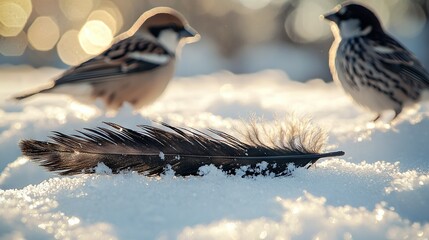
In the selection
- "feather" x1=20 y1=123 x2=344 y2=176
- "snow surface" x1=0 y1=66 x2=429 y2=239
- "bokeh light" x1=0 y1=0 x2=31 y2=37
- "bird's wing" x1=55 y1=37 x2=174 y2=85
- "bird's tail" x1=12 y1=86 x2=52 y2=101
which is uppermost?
"bokeh light" x1=0 y1=0 x2=31 y2=37

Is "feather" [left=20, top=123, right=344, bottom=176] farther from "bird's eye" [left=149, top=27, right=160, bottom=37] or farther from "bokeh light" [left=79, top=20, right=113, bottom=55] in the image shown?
"bokeh light" [left=79, top=20, right=113, bottom=55]

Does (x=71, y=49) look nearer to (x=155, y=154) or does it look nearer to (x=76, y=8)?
(x=76, y=8)

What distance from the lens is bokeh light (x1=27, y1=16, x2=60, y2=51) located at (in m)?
18.2

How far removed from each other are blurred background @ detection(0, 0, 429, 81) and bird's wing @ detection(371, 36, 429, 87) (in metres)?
9.15

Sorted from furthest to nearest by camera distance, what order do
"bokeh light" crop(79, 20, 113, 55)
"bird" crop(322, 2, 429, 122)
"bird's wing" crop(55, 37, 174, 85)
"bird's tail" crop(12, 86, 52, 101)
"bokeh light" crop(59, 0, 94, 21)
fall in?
"bokeh light" crop(59, 0, 94, 21) < "bokeh light" crop(79, 20, 113, 55) < "bird's wing" crop(55, 37, 174, 85) < "bird" crop(322, 2, 429, 122) < "bird's tail" crop(12, 86, 52, 101)

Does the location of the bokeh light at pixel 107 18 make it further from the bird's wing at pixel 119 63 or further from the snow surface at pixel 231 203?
the snow surface at pixel 231 203

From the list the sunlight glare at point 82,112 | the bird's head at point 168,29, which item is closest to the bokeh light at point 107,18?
the bird's head at point 168,29

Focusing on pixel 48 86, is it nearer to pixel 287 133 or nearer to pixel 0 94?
pixel 0 94

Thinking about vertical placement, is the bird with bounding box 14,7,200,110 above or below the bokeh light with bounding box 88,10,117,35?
below

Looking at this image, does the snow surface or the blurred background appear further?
the blurred background

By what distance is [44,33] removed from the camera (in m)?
18.8

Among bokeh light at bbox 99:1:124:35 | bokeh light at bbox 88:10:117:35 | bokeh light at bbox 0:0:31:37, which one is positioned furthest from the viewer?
bokeh light at bbox 0:0:31:37

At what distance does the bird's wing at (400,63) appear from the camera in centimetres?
469

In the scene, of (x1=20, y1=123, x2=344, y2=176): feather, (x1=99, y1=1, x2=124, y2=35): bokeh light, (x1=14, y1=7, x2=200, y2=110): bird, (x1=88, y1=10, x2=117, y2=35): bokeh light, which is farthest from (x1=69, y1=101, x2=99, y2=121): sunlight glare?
(x1=88, y1=10, x2=117, y2=35): bokeh light
